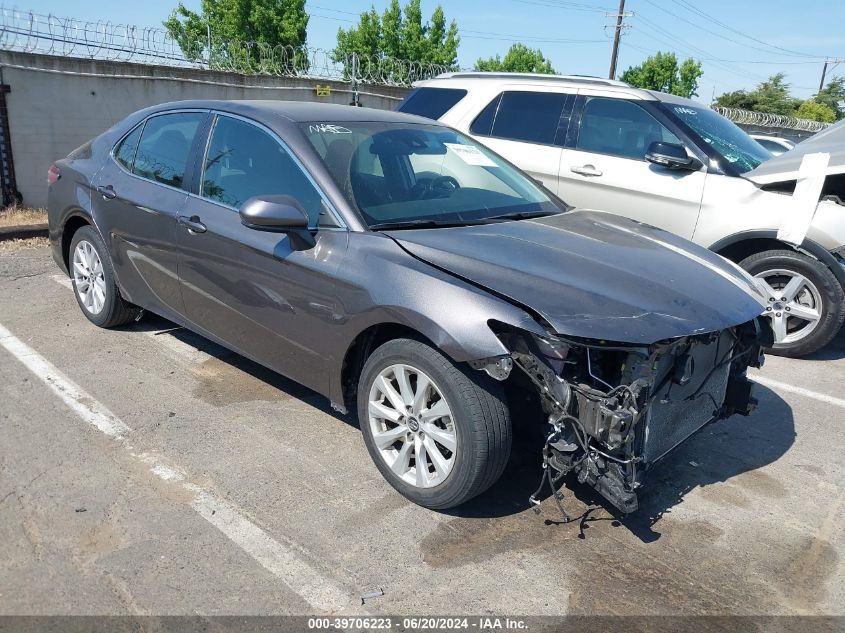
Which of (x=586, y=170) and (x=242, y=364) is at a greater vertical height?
(x=586, y=170)

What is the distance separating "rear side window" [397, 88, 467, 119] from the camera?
7.39m

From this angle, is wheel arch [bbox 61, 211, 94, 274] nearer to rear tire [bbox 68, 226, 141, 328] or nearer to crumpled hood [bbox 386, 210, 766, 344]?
rear tire [bbox 68, 226, 141, 328]

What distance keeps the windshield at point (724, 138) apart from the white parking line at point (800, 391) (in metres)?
1.70

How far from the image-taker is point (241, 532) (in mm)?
3127

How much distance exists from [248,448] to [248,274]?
92 centimetres

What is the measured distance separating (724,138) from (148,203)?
4.78m

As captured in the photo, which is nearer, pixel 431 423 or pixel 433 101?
pixel 431 423

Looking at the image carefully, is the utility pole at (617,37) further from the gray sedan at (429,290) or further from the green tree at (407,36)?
the gray sedan at (429,290)

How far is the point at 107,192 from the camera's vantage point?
495 cm

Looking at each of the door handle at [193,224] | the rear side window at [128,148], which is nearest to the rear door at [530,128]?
the rear side window at [128,148]

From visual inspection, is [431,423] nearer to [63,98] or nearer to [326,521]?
[326,521]

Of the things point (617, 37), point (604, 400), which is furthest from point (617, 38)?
point (604, 400)

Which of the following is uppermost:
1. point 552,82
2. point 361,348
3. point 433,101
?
point 552,82

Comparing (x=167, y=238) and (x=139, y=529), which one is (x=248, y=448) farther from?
(x=167, y=238)
